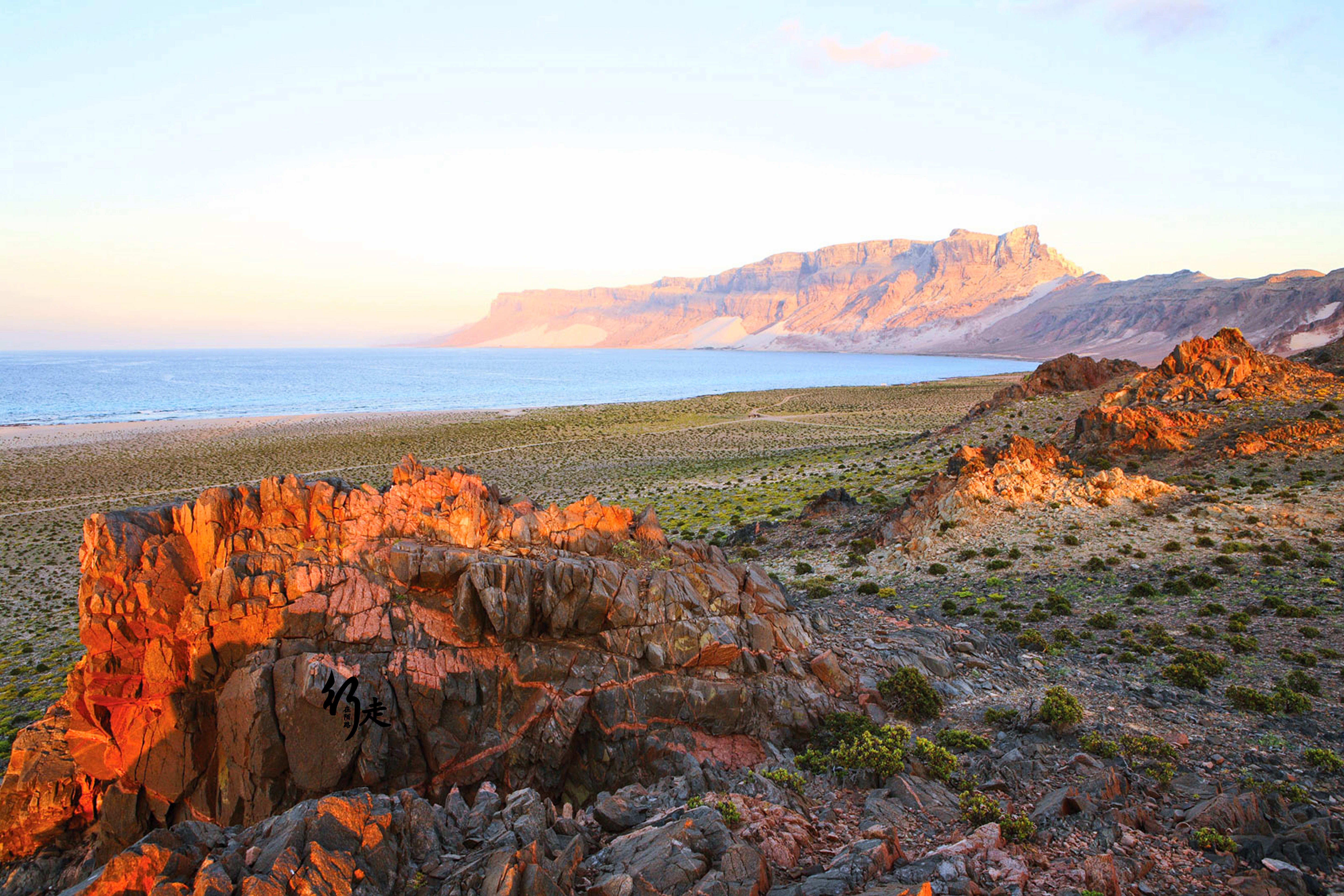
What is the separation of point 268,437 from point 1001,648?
3217 inches

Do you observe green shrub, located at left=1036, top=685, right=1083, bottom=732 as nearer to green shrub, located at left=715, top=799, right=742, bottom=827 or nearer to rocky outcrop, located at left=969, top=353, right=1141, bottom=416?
green shrub, located at left=715, top=799, right=742, bottom=827

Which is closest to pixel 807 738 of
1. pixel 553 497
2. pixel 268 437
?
pixel 553 497

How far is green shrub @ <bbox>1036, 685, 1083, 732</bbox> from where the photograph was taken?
1461 centimetres

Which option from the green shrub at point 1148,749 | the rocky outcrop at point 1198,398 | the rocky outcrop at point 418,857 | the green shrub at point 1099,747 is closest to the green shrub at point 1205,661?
the green shrub at point 1148,749

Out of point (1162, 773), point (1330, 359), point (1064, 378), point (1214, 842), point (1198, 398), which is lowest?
point (1162, 773)

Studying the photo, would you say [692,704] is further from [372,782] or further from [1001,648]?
[1001,648]

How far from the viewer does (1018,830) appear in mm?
10641

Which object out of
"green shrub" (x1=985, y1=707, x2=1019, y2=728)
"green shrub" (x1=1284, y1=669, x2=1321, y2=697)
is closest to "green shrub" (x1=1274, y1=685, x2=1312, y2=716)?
"green shrub" (x1=1284, y1=669, x2=1321, y2=697)

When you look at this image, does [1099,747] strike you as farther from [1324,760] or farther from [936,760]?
[1324,760]

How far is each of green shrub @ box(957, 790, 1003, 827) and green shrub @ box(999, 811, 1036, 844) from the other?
256 millimetres

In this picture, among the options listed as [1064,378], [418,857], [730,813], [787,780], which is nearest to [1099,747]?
[787,780]

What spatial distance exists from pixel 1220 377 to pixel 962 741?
3972 cm

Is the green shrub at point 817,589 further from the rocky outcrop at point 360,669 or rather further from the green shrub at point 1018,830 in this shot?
the green shrub at point 1018,830

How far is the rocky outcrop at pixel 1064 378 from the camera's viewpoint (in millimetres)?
56938
